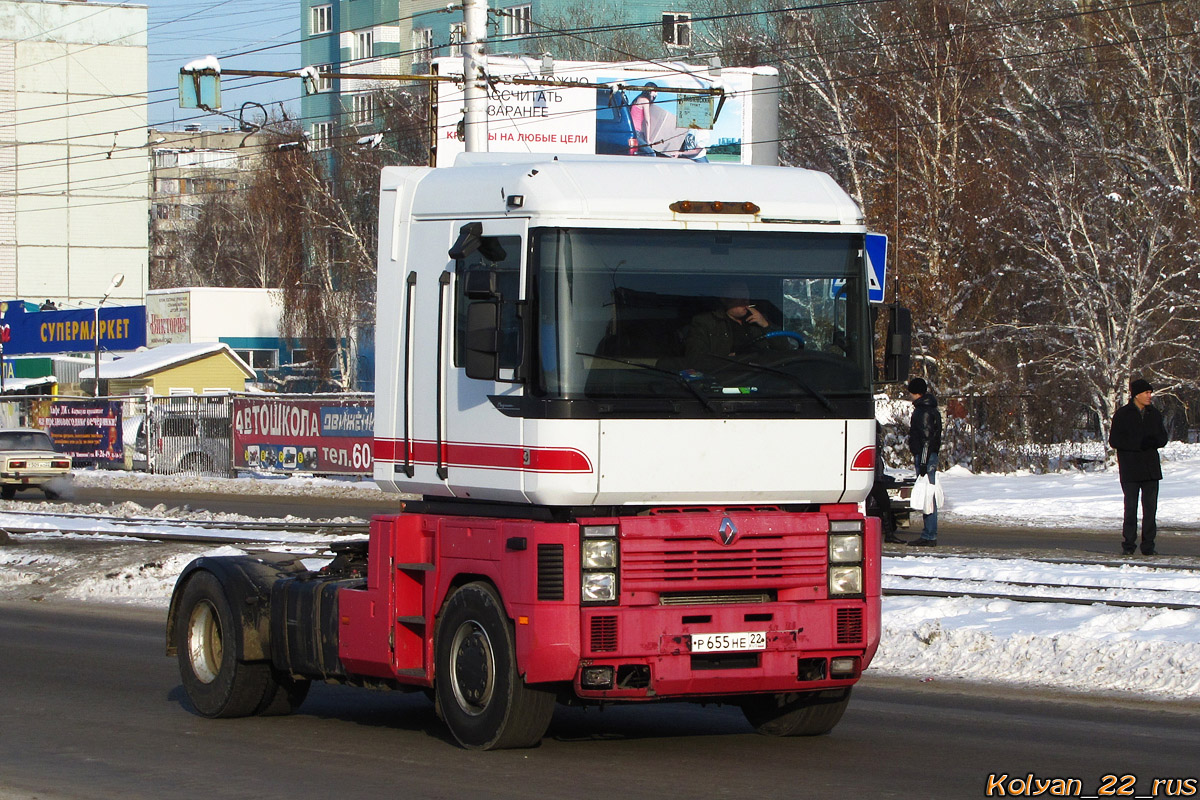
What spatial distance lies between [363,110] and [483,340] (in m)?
61.3

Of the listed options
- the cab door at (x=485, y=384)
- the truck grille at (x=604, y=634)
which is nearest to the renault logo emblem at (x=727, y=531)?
the truck grille at (x=604, y=634)

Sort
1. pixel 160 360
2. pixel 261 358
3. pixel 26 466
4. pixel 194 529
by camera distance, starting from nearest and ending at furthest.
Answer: pixel 194 529 → pixel 26 466 → pixel 160 360 → pixel 261 358

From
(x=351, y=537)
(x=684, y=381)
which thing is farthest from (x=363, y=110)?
(x=684, y=381)

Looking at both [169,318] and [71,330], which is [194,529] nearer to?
[71,330]

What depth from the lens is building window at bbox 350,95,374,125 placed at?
220 feet

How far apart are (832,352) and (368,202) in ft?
187

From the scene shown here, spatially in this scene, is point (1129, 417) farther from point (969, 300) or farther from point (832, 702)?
point (969, 300)

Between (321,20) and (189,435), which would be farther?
→ (321,20)

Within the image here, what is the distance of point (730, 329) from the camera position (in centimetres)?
827

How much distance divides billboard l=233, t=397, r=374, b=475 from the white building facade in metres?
53.5

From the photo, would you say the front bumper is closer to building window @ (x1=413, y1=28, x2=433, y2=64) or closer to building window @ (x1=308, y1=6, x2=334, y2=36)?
building window @ (x1=413, y1=28, x2=433, y2=64)

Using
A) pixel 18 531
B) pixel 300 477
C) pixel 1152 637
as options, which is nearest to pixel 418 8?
pixel 300 477

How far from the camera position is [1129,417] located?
60.0 feet

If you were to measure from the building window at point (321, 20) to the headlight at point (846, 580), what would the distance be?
253 ft
